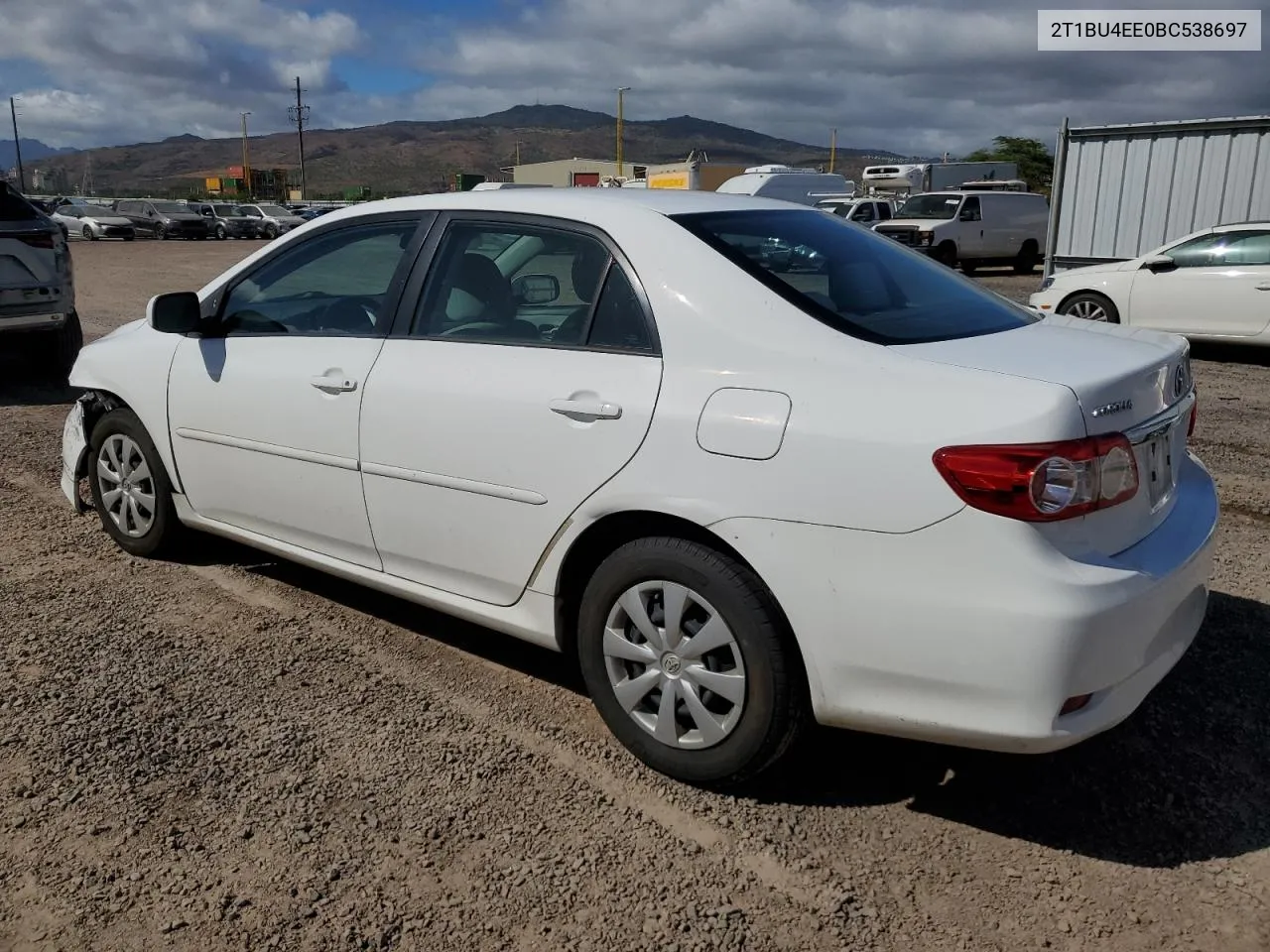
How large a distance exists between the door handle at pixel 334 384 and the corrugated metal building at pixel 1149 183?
13871mm

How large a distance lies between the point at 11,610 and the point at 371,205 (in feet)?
7.05

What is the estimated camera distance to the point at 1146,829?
283cm

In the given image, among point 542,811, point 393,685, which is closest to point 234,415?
point 393,685

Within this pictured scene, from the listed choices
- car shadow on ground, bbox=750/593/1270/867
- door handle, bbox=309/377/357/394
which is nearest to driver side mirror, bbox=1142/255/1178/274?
car shadow on ground, bbox=750/593/1270/867

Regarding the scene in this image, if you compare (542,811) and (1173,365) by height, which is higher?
A: (1173,365)

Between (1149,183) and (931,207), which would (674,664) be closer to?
(1149,183)

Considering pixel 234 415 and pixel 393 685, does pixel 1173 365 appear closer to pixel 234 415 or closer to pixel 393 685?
pixel 393 685

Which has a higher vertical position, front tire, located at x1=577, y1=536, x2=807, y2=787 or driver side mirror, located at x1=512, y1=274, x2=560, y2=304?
driver side mirror, located at x1=512, y1=274, x2=560, y2=304

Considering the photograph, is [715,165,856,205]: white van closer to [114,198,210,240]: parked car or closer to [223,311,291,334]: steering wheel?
[223,311,291,334]: steering wheel

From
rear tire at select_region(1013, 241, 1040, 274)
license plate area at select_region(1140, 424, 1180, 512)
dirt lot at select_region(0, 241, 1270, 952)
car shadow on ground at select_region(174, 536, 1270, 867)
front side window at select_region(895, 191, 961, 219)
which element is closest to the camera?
dirt lot at select_region(0, 241, 1270, 952)

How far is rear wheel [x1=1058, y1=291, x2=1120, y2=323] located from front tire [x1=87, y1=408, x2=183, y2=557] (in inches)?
384

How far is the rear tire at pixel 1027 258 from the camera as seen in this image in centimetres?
2536

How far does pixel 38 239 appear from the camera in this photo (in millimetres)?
8398

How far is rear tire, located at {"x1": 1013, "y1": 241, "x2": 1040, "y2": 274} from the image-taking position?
25359 mm
